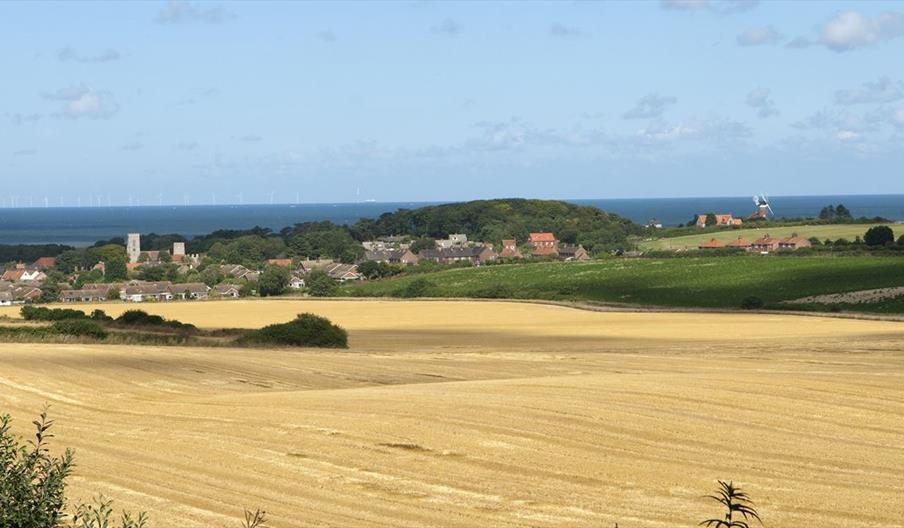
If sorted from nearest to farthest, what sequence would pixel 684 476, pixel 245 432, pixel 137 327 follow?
pixel 684 476
pixel 245 432
pixel 137 327

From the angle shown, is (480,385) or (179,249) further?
(179,249)

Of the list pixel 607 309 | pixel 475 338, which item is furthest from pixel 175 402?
pixel 607 309

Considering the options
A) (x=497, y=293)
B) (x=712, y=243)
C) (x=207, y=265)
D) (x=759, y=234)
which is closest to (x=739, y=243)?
(x=712, y=243)

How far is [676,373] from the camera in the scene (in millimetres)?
36312

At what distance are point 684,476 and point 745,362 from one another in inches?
775

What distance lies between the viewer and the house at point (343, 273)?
124531 mm

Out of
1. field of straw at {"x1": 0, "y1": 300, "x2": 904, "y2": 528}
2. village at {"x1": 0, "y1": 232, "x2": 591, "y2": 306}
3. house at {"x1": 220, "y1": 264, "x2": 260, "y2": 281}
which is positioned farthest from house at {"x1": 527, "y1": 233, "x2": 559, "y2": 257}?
field of straw at {"x1": 0, "y1": 300, "x2": 904, "y2": 528}

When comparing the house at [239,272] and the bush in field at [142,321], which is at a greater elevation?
the bush in field at [142,321]

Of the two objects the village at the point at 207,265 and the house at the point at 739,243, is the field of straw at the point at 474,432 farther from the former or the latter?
the house at the point at 739,243

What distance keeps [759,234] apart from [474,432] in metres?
140

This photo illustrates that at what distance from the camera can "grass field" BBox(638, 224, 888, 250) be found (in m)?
145

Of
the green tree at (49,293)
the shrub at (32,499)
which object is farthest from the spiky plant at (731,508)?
the green tree at (49,293)

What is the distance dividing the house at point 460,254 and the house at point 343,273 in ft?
90.1

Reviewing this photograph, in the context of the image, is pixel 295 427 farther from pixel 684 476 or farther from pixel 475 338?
pixel 475 338
